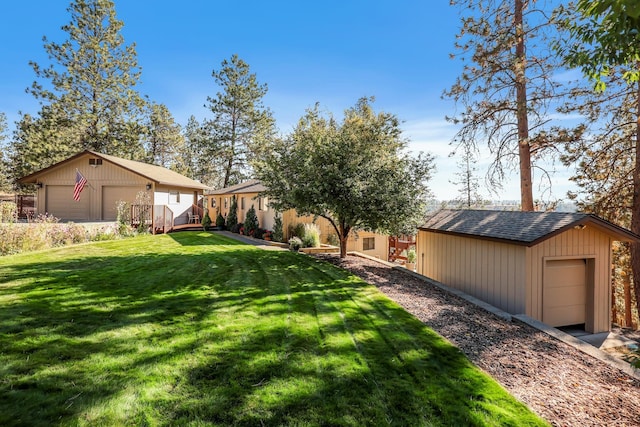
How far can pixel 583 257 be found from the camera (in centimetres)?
733

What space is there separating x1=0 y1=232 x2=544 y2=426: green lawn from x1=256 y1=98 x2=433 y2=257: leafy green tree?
130 inches

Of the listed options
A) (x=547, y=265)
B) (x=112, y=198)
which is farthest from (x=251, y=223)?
(x=547, y=265)

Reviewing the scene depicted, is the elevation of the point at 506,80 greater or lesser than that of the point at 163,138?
lesser

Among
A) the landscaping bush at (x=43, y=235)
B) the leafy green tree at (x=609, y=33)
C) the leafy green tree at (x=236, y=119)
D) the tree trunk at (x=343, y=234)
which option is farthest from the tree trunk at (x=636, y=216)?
the leafy green tree at (x=236, y=119)

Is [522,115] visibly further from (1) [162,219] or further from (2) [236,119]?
(2) [236,119]

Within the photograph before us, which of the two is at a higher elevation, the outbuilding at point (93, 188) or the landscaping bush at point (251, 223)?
the outbuilding at point (93, 188)

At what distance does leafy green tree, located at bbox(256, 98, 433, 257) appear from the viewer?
29.6 feet

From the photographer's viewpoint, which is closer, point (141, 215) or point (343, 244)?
point (343, 244)

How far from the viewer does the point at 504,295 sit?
7.30 metres

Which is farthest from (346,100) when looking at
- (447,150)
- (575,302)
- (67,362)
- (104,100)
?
(104,100)

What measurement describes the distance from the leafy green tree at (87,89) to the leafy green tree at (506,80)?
89.9ft

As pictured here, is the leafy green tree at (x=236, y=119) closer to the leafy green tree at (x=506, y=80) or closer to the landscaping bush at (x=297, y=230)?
the landscaping bush at (x=297, y=230)

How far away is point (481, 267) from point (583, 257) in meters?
2.21

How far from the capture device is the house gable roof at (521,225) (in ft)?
22.1
